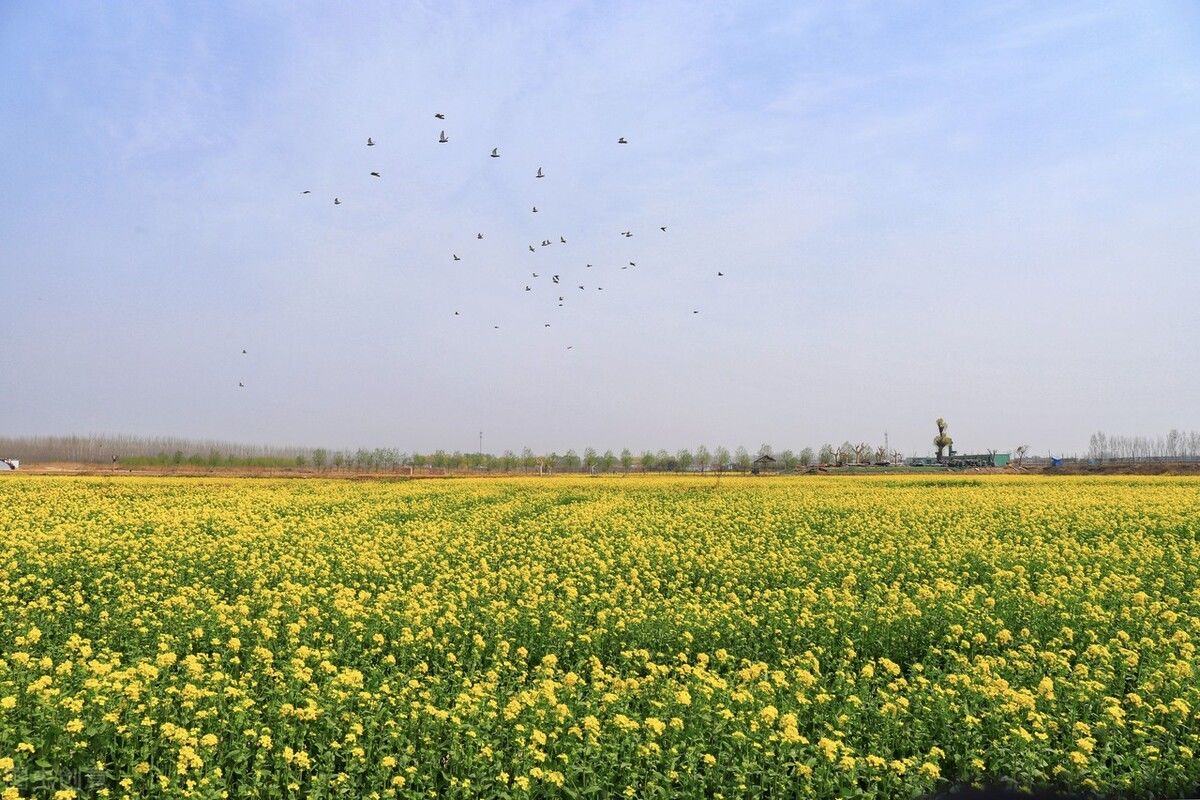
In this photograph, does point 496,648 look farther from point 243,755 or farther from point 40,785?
point 40,785

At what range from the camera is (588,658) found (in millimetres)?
10188

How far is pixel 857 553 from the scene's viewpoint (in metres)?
16.5

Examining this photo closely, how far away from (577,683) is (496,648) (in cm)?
230

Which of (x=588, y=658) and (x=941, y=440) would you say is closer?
(x=588, y=658)

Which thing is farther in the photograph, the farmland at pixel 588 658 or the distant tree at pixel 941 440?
the distant tree at pixel 941 440

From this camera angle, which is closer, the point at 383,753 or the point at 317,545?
the point at 383,753

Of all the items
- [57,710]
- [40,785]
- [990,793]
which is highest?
[990,793]

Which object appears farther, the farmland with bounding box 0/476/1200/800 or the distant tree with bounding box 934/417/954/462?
the distant tree with bounding box 934/417/954/462

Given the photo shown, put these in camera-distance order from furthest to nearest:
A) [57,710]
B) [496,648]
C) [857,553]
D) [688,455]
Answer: [688,455] → [857,553] → [496,648] → [57,710]

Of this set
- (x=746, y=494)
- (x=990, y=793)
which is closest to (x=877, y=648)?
(x=990, y=793)

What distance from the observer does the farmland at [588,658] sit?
6.44 metres

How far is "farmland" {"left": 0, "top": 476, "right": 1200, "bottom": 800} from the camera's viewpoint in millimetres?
6441

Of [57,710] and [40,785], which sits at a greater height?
[57,710]

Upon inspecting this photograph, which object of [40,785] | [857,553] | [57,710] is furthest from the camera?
[857,553]
